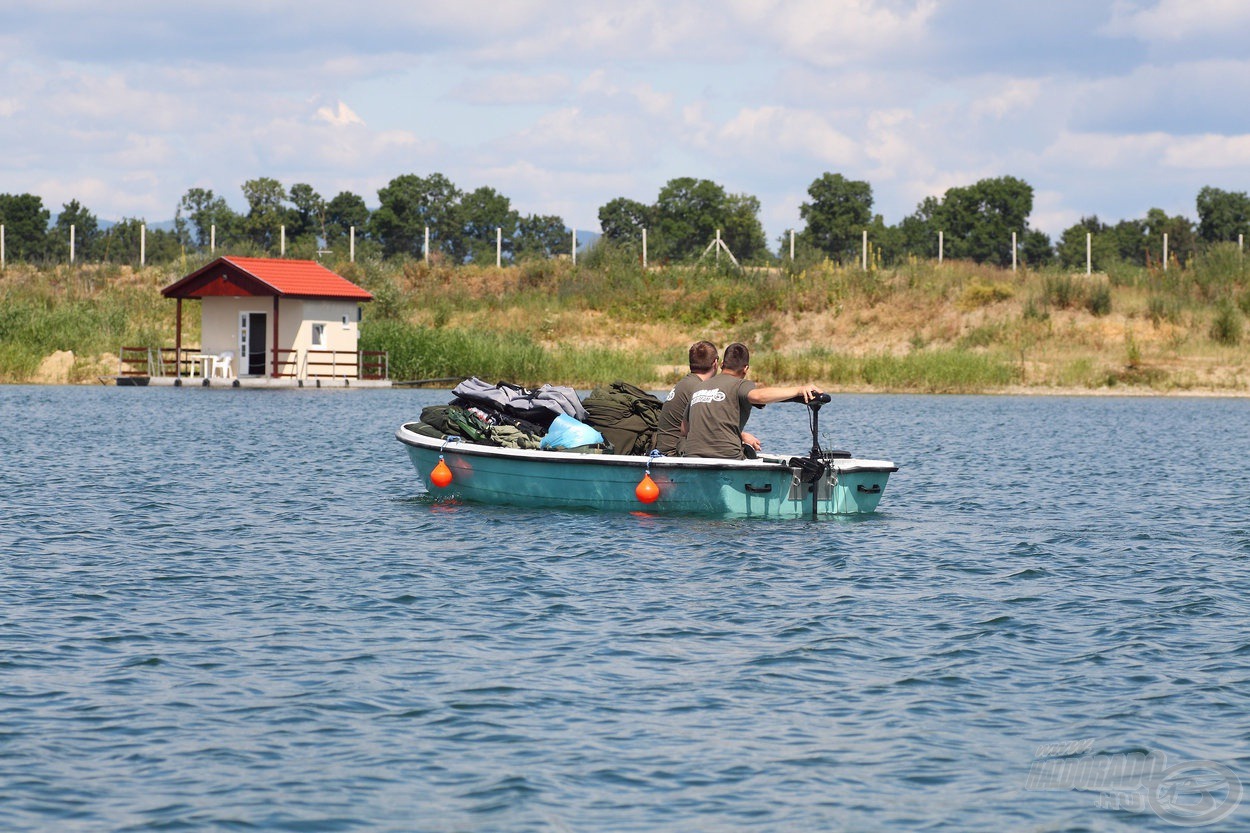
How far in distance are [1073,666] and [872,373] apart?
140 ft

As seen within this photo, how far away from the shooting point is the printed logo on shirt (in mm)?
16297

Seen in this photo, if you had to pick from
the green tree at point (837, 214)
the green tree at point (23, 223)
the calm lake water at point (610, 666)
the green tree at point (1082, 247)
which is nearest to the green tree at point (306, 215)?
the green tree at point (23, 223)

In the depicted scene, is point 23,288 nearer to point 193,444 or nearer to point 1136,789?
point 193,444

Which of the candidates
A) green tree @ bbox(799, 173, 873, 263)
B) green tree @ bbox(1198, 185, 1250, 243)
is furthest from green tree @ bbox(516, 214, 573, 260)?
green tree @ bbox(1198, 185, 1250, 243)

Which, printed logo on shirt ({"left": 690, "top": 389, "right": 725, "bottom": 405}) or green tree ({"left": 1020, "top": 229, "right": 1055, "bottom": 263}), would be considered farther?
green tree ({"left": 1020, "top": 229, "right": 1055, "bottom": 263})

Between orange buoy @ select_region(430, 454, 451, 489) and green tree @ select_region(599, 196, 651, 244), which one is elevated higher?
green tree @ select_region(599, 196, 651, 244)

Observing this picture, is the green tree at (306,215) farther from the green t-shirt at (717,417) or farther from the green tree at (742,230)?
the green t-shirt at (717,417)

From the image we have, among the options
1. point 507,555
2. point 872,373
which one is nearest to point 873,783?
point 507,555

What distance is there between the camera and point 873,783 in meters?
7.79

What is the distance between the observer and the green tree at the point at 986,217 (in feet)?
296

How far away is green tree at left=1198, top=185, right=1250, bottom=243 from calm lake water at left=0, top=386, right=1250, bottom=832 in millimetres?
76901

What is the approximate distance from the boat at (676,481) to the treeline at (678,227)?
67.6 meters

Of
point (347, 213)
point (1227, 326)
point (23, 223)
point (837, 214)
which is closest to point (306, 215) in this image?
point (347, 213)

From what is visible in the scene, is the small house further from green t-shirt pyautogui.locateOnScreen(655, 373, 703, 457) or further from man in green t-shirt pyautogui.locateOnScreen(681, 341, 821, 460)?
man in green t-shirt pyautogui.locateOnScreen(681, 341, 821, 460)
